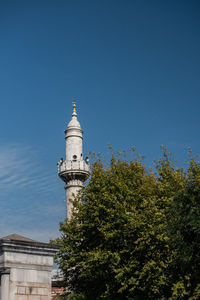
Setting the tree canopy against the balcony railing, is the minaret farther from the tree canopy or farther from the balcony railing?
the tree canopy

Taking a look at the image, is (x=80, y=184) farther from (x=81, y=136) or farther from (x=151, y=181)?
(x=151, y=181)

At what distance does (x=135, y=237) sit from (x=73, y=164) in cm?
2293

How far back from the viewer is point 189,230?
20.4 metres

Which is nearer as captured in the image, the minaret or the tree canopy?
the tree canopy

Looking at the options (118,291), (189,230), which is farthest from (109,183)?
(189,230)

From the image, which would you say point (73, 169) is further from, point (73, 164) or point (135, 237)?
point (135, 237)

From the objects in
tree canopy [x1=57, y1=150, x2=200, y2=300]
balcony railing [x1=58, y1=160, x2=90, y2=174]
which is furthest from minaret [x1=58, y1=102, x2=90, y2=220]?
tree canopy [x1=57, y1=150, x2=200, y2=300]

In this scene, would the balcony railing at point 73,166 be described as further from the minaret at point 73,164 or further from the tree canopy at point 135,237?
the tree canopy at point 135,237

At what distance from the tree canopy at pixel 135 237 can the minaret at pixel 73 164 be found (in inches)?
614

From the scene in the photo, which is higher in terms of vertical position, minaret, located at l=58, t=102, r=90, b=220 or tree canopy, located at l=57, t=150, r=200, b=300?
minaret, located at l=58, t=102, r=90, b=220

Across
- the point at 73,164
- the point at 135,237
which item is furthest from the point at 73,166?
the point at 135,237

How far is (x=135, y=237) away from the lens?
25641mm

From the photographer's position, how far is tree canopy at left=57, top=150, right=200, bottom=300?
21.4 metres

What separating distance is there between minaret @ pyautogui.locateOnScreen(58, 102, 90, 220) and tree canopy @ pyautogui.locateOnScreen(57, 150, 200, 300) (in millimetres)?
15585
